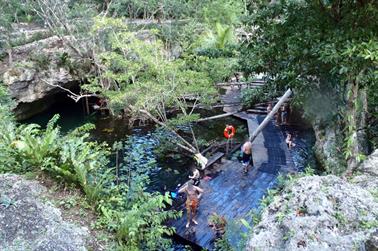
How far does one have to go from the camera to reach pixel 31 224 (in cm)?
514

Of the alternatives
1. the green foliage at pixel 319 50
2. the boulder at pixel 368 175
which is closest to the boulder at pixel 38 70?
the green foliage at pixel 319 50

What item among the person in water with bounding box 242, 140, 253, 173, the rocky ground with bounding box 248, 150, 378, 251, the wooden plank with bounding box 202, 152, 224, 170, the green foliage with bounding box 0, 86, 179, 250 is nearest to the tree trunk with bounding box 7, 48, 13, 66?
the wooden plank with bounding box 202, 152, 224, 170

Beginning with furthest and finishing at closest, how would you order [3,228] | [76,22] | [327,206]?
[76,22], [3,228], [327,206]

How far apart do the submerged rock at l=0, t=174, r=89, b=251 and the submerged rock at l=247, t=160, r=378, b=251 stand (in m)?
2.88

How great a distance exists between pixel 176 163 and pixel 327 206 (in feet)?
37.2

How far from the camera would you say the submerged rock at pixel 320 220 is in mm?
3139

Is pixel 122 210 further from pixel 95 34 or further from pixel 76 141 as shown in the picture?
pixel 95 34

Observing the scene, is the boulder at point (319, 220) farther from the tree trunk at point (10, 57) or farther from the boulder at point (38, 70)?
the tree trunk at point (10, 57)

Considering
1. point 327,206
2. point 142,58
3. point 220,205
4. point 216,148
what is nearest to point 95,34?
point 142,58

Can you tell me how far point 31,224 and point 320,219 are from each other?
164 inches

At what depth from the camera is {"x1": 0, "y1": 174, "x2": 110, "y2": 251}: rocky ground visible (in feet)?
16.0

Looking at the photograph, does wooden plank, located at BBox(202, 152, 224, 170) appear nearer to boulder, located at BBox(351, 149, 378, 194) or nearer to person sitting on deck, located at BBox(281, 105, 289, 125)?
person sitting on deck, located at BBox(281, 105, 289, 125)

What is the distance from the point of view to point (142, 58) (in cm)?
1364

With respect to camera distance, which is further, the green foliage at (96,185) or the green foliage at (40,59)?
the green foliage at (40,59)
